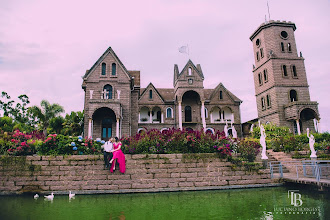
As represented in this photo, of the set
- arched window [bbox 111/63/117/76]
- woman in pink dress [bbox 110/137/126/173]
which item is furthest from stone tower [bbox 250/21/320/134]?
woman in pink dress [bbox 110/137/126/173]

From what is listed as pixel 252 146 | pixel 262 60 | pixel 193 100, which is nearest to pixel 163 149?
pixel 252 146

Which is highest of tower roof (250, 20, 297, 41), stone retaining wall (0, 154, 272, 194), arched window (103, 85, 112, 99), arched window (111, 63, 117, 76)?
tower roof (250, 20, 297, 41)

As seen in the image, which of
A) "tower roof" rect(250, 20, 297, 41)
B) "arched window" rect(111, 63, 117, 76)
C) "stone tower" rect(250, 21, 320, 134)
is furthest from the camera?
"tower roof" rect(250, 20, 297, 41)

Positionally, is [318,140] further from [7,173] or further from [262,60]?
[7,173]

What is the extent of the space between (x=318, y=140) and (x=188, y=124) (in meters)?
14.8

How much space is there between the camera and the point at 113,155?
10438 millimetres

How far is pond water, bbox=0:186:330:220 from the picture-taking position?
240 inches

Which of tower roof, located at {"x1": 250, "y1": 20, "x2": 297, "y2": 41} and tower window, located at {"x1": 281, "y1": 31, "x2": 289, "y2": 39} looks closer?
tower roof, located at {"x1": 250, "y1": 20, "x2": 297, "y2": 41}

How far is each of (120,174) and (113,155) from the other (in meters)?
1.00

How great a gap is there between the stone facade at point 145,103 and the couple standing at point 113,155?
10.3 meters

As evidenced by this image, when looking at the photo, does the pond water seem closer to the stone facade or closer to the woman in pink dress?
the woman in pink dress

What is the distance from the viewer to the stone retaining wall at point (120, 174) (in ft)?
33.2

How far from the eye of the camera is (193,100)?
31.0 meters

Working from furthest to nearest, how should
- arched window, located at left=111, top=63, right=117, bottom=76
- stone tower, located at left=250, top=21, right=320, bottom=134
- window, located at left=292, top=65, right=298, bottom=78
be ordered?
window, located at left=292, top=65, right=298, bottom=78
stone tower, located at left=250, top=21, right=320, bottom=134
arched window, located at left=111, top=63, right=117, bottom=76
